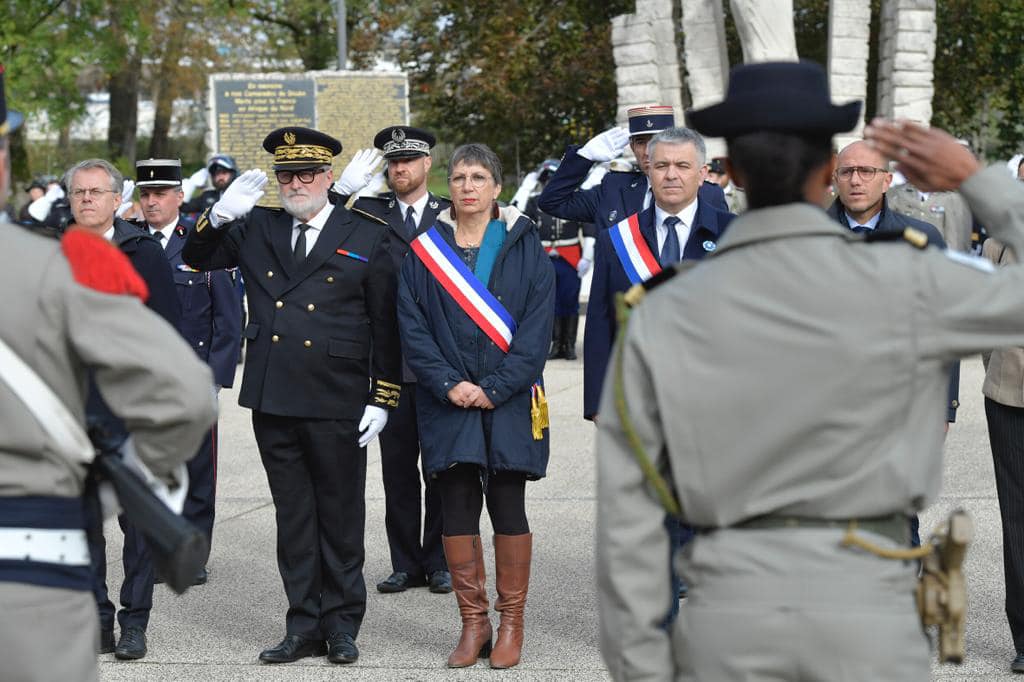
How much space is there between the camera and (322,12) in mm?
33250

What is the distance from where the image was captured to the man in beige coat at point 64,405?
9.61ft

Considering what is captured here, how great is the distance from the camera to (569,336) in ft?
53.1

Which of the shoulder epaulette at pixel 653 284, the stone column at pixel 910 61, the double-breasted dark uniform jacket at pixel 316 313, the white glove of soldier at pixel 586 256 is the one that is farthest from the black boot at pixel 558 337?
the shoulder epaulette at pixel 653 284

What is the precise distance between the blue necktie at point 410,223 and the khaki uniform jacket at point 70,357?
4738mm

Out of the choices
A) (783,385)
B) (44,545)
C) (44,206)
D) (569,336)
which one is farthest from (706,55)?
(44,545)

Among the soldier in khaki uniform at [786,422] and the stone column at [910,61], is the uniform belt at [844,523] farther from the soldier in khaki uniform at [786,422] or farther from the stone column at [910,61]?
the stone column at [910,61]

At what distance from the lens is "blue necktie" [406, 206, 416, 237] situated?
7750 millimetres

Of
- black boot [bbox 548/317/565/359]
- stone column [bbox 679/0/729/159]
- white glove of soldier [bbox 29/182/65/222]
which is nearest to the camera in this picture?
black boot [bbox 548/317/565/359]

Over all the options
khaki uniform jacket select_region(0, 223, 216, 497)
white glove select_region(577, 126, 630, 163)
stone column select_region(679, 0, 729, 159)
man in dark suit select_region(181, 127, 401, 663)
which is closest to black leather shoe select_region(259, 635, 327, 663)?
man in dark suit select_region(181, 127, 401, 663)

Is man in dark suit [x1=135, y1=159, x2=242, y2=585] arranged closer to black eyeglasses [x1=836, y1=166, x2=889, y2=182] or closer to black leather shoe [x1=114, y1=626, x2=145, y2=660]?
black leather shoe [x1=114, y1=626, x2=145, y2=660]

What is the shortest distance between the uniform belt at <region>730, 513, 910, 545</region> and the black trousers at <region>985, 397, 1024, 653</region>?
10.0 feet

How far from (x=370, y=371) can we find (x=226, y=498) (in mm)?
3489

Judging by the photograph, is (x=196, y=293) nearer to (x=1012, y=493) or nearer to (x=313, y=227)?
(x=313, y=227)

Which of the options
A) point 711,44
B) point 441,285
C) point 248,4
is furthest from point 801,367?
point 248,4
